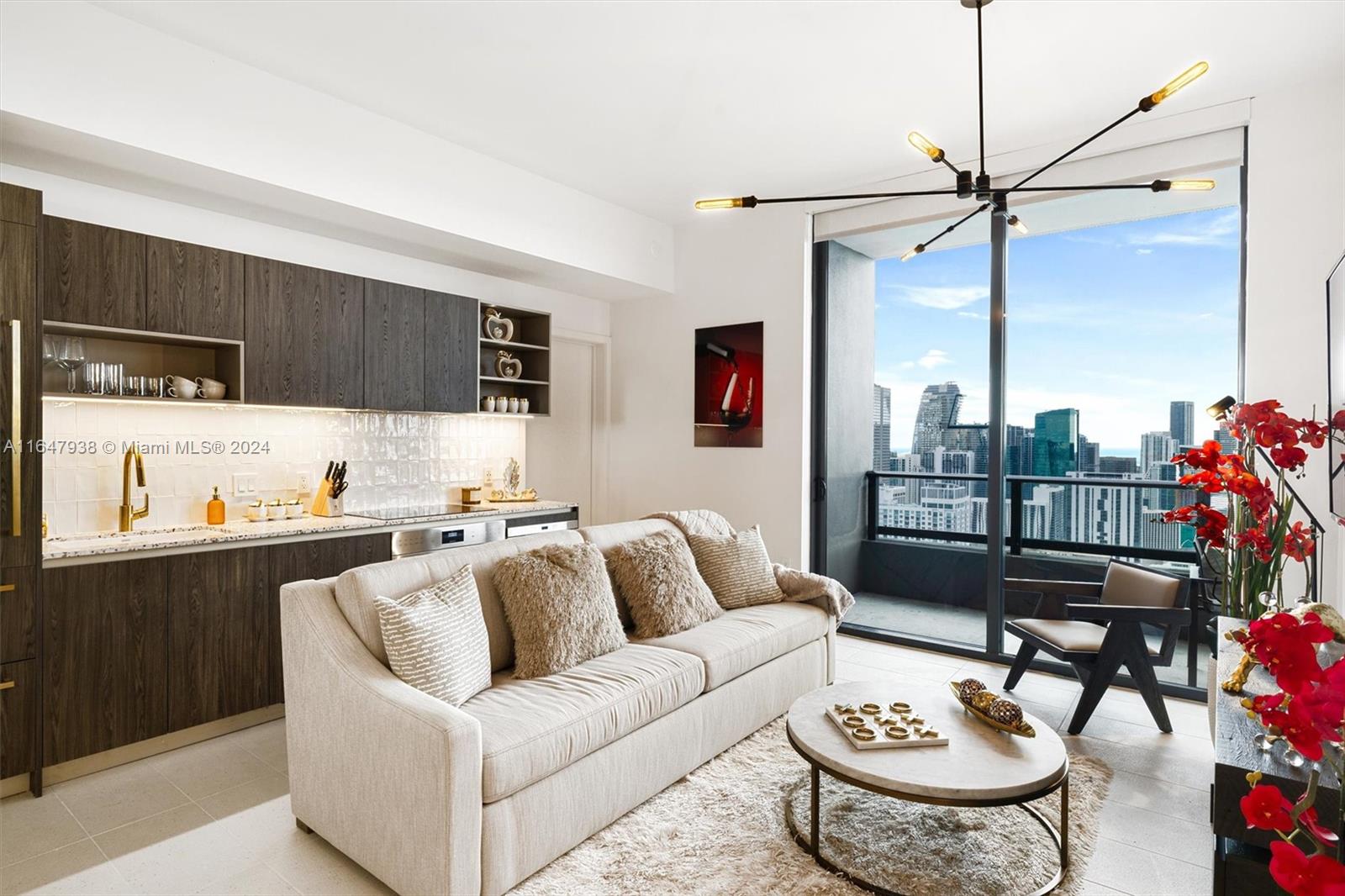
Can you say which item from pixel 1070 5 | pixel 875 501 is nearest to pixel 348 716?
pixel 1070 5

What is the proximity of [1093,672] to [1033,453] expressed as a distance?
1.47 m

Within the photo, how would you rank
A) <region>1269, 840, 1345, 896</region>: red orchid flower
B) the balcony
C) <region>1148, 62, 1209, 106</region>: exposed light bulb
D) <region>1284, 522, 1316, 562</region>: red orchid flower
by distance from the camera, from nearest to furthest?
<region>1269, 840, 1345, 896</region>: red orchid flower, <region>1148, 62, 1209, 106</region>: exposed light bulb, <region>1284, 522, 1316, 562</region>: red orchid flower, the balcony

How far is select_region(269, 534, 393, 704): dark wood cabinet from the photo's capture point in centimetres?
340

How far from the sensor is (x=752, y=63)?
3.21m

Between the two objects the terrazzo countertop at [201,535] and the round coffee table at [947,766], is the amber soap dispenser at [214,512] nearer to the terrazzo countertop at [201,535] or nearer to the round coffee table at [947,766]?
the terrazzo countertop at [201,535]

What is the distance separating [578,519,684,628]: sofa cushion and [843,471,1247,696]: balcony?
6.30 feet

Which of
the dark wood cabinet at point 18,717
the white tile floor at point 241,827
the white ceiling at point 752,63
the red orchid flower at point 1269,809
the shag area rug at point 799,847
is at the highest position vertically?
the white ceiling at point 752,63

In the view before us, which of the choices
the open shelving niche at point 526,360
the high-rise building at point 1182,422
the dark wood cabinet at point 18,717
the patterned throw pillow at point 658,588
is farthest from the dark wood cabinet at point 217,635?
the high-rise building at point 1182,422

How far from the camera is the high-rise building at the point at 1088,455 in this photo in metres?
4.16

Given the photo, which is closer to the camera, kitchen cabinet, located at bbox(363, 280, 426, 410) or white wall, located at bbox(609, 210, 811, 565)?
kitchen cabinet, located at bbox(363, 280, 426, 410)

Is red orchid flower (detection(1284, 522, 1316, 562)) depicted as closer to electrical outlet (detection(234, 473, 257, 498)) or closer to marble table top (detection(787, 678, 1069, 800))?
marble table top (detection(787, 678, 1069, 800))

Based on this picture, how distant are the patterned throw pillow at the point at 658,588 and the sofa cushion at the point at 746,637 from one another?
6 cm

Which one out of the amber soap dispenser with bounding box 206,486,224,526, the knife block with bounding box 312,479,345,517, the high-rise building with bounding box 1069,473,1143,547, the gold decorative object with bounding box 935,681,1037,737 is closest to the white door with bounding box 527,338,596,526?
the knife block with bounding box 312,479,345,517

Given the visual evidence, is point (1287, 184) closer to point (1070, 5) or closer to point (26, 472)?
point (1070, 5)
